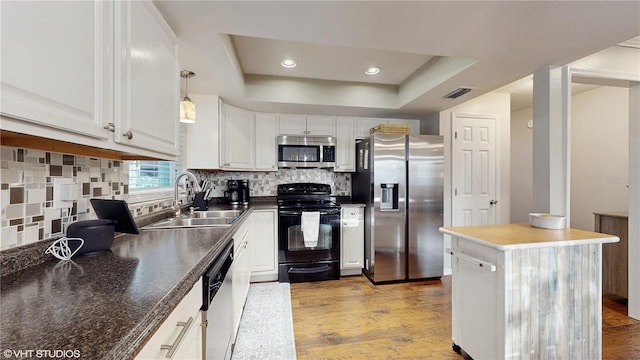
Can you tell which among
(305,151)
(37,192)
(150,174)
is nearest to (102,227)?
(37,192)

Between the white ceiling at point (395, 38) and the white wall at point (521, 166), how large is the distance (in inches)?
93.1

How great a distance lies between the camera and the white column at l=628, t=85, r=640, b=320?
2.22 metres

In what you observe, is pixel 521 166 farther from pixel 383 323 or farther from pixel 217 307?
pixel 217 307

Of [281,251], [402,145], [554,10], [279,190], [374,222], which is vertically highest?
[554,10]

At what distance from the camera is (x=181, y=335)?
2.62 ft

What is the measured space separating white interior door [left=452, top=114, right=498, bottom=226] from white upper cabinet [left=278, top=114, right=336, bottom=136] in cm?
167

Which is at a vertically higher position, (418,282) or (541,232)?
(541,232)

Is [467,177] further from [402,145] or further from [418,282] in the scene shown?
[418,282]

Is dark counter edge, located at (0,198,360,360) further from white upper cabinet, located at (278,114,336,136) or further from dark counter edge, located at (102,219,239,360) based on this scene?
white upper cabinet, located at (278,114,336,136)

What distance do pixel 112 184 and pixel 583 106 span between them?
553 centimetres

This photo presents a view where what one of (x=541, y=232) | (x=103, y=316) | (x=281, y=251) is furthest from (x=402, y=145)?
(x=103, y=316)

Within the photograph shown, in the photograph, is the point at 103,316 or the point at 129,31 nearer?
the point at 103,316

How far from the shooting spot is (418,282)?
3133 mm

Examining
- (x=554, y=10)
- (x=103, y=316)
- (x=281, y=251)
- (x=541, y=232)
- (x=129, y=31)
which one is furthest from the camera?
(x=281, y=251)
